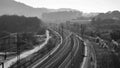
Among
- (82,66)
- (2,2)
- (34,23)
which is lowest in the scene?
(82,66)

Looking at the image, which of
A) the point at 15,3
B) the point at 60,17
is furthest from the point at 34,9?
the point at 60,17

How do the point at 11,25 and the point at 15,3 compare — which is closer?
the point at 11,25

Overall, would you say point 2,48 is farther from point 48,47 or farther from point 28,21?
point 28,21

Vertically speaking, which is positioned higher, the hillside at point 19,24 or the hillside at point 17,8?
the hillside at point 17,8

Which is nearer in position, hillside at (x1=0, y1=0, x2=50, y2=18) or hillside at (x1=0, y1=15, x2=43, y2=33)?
hillside at (x1=0, y1=15, x2=43, y2=33)

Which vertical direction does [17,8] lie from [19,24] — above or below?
above

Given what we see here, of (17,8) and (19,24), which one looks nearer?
(19,24)

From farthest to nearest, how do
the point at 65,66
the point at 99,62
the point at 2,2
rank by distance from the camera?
the point at 2,2 < the point at 99,62 < the point at 65,66

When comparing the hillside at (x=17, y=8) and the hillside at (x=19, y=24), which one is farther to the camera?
the hillside at (x=17, y=8)

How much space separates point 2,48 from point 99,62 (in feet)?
58.8

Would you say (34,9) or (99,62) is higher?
(34,9)

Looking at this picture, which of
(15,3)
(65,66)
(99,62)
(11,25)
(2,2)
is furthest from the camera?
(15,3)

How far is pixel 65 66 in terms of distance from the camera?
21.7m

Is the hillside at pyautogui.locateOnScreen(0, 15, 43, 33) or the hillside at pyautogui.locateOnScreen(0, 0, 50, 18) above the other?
the hillside at pyautogui.locateOnScreen(0, 0, 50, 18)
